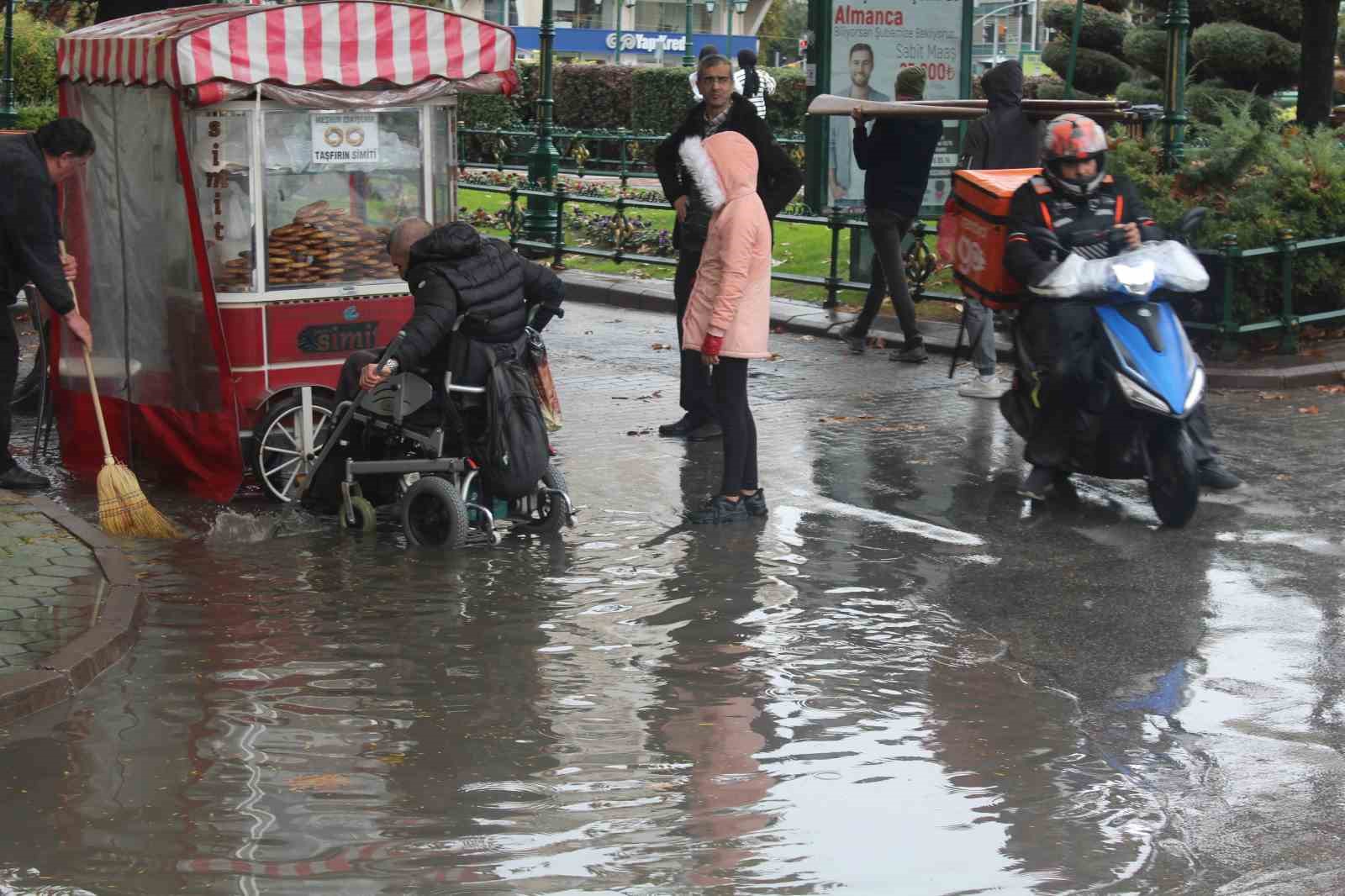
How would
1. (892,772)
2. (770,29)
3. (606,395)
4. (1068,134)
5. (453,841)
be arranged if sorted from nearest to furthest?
(453,841)
(892,772)
(1068,134)
(606,395)
(770,29)

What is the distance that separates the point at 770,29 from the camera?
8981cm

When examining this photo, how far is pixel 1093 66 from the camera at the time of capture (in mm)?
32625

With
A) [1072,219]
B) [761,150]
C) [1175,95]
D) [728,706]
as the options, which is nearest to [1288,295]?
→ [1175,95]

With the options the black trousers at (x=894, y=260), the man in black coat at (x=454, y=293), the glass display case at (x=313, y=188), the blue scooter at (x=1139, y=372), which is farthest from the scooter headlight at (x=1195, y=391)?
the black trousers at (x=894, y=260)

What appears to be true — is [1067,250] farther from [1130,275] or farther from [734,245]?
[734,245]

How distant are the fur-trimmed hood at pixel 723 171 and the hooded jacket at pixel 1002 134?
142 inches

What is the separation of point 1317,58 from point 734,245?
55.0 ft

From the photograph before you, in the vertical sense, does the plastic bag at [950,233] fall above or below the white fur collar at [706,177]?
below

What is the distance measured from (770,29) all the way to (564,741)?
86.8 metres

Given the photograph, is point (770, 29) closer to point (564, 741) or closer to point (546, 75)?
point (546, 75)

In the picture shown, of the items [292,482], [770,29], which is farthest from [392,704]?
[770,29]

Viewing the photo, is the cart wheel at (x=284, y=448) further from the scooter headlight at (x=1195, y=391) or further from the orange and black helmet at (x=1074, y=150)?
the scooter headlight at (x=1195, y=391)

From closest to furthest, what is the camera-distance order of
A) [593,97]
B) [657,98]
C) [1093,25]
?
[1093,25] < [657,98] < [593,97]

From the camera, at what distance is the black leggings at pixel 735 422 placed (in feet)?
28.3
